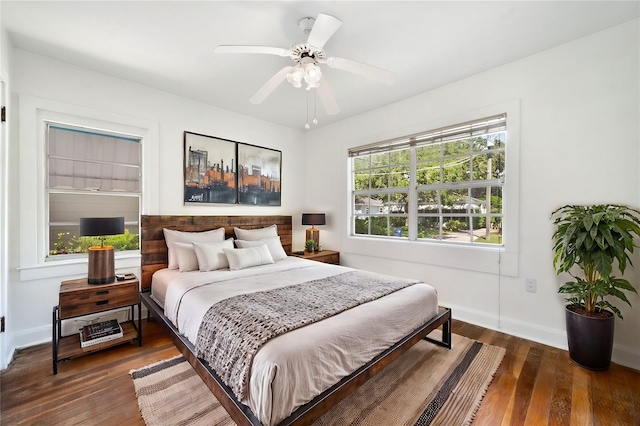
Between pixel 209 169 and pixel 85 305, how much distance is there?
2071mm

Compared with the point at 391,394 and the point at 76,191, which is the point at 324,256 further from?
the point at 76,191

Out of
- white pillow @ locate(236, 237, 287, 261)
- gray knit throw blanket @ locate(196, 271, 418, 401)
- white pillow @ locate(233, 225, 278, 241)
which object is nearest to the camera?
gray knit throw blanket @ locate(196, 271, 418, 401)

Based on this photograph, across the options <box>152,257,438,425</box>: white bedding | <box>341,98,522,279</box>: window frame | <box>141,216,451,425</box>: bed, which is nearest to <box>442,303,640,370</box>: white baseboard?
<box>341,98,522,279</box>: window frame

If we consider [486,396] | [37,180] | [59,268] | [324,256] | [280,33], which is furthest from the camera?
[324,256]

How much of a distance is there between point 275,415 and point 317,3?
2.56 m

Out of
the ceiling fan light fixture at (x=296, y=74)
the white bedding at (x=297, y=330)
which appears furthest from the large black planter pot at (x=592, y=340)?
the ceiling fan light fixture at (x=296, y=74)

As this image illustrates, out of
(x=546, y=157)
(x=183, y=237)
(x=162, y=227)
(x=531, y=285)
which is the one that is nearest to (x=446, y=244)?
(x=531, y=285)

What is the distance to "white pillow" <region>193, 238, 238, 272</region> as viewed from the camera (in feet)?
9.76

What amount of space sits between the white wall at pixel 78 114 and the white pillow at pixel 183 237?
1.11ft

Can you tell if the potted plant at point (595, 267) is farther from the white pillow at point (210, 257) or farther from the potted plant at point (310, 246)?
the white pillow at point (210, 257)

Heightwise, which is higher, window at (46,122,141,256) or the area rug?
window at (46,122,141,256)

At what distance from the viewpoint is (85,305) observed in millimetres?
2355

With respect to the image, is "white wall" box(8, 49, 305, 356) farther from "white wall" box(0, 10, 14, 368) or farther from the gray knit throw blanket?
the gray knit throw blanket

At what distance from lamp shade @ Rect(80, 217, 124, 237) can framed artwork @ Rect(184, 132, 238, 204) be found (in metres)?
1.09
